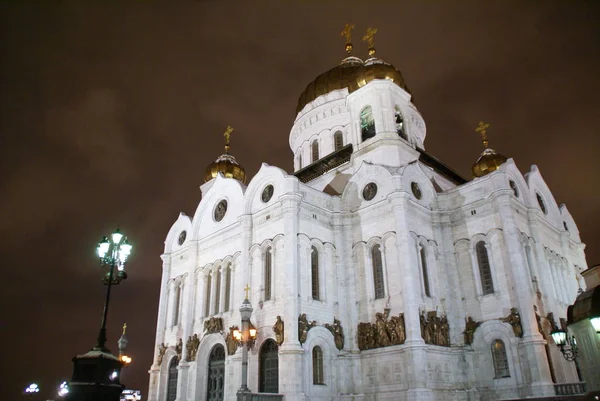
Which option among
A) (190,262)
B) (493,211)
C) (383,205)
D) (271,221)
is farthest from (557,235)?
(190,262)

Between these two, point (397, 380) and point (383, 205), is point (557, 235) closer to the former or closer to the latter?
point (383, 205)

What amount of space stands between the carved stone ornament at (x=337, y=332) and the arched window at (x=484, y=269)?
6407 millimetres

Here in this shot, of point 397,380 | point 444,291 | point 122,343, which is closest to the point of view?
point 397,380

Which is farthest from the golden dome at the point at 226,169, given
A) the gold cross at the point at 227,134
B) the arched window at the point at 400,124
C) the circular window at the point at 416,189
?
the circular window at the point at 416,189

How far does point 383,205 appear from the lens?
72.0 ft

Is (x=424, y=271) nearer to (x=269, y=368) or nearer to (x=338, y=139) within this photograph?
(x=269, y=368)

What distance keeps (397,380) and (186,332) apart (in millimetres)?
11029

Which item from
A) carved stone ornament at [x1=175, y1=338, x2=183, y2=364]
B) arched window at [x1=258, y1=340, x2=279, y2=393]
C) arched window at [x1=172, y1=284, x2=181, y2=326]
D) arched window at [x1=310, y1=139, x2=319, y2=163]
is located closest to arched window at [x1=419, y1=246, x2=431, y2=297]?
arched window at [x1=258, y1=340, x2=279, y2=393]

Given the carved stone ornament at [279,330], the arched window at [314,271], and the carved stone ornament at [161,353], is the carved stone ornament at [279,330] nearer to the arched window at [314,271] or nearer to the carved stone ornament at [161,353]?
the arched window at [314,271]

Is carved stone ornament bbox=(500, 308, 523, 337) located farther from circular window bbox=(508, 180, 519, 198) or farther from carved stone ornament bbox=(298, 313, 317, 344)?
carved stone ornament bbox=(298, 313, 317, 344)

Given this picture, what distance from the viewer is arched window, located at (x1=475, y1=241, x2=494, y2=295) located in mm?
20594

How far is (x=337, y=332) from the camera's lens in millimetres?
20422

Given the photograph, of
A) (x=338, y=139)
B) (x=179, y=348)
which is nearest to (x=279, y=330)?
(x=179, y=348)

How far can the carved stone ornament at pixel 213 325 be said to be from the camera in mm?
22391
